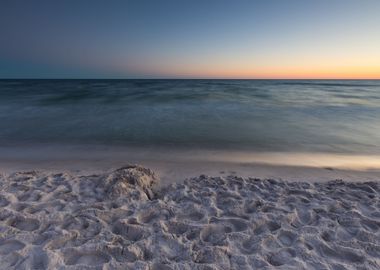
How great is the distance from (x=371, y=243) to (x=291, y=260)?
3.90 feet

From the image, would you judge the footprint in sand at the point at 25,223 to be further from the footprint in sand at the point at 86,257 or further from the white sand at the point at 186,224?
the footprint in sand at the point at 86,257

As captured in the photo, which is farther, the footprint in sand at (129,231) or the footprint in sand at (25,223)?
the footprint in sand at (25,223)

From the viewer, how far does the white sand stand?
3053 mm

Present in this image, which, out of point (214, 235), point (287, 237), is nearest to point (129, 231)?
point (214, 235)

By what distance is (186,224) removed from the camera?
12.3 feet

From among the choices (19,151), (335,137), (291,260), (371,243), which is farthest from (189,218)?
(335,137)

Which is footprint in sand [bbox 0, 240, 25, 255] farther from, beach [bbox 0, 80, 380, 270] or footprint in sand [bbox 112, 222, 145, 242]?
footprint in sand [bbox 112, 222, 145, 242]

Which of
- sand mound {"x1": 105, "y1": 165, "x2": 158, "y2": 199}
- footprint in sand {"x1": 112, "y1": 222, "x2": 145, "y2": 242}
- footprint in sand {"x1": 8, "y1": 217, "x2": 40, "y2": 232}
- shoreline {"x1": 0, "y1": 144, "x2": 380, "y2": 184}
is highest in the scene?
sand mound {"x1": 105, "y1": 165, "x2": 158, "y2": 199}

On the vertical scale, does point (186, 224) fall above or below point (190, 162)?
above

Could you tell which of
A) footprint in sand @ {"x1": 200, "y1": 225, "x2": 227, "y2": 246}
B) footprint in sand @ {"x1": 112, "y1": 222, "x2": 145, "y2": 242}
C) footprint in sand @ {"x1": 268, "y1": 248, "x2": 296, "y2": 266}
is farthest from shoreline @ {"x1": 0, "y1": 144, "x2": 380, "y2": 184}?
footprint in sand @ {"x1": 268, "y1": 248, "x2": 296, "y2": 266}

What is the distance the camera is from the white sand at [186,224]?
3053mm

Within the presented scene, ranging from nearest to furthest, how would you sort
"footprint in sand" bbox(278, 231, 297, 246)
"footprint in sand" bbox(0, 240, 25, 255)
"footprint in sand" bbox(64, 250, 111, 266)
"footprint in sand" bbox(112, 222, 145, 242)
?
"footprint in sand" bbox(64, 250, 111, 266), "footprint in sand" bbox(0, 240, 25, 255), "footprint in sand" bbox(278, 231, 297, 246), "footprint in sand" bbox(112, 222, 145, 242)

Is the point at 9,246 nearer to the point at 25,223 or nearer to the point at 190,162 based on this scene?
the point at 25,223

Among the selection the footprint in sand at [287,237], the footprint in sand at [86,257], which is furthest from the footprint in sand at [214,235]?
the footprint in sand at [86,257]
